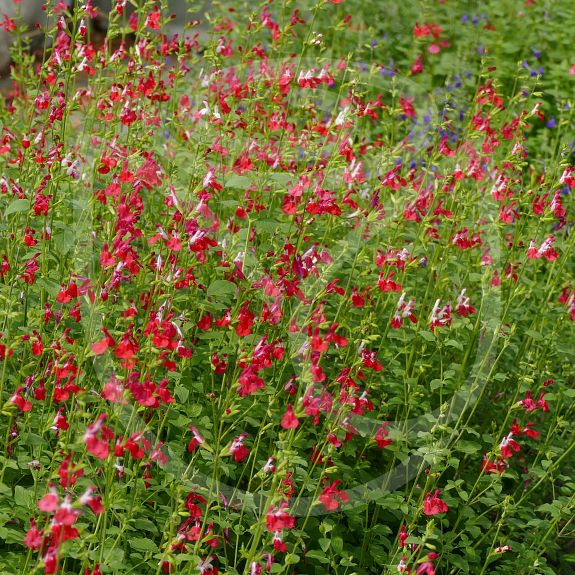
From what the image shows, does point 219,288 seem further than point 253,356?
Yes

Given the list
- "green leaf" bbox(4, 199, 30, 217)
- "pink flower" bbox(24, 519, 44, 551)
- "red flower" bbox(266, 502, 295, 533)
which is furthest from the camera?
"green leaf" bbox(4, 199, 30, 217)

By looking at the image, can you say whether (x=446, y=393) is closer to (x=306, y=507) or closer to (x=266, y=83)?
(x=306, y=507)

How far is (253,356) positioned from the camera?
9.53ft

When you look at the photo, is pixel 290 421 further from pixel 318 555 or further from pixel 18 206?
pixel 18 206

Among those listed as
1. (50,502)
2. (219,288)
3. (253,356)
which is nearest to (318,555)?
(253,356)

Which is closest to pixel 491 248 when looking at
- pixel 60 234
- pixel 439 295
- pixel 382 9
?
pixel 439 295

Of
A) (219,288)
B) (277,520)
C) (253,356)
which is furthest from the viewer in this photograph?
(219,288)

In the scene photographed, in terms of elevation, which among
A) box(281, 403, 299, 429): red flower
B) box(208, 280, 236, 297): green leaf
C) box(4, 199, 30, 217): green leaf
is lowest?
box(208, 280, 236, 297): green leaf

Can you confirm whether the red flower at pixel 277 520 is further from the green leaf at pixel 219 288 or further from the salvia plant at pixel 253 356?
the green leaf at pixel 219 288

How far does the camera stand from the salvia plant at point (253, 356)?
288 centimetres

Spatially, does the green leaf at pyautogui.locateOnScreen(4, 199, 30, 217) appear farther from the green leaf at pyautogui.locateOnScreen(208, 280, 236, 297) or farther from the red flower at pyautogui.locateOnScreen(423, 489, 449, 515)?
the red flower at pyautogui.locateOnScreen(423, 489, 449, 515)

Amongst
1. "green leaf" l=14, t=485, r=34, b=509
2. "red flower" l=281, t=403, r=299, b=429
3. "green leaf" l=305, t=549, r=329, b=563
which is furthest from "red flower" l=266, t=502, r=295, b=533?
"green leaf" l=14, t=485, r=34, b=509

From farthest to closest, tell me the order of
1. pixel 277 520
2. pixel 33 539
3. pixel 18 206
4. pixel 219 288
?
1. pixel 219 288
2. pixel 18 206
3. pixel 277 520
4. pixel 33 539

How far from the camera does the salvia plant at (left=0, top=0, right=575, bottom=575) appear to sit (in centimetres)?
288
